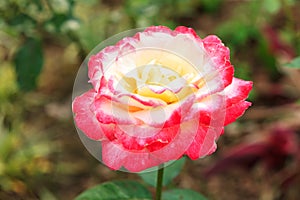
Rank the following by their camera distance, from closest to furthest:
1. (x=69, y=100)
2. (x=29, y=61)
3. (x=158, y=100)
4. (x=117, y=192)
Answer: (x=158, y=100)
(x=117, y=192)
(x=29, y=61)
(x=69, y=100)

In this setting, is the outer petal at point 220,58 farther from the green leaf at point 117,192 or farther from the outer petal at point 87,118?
the green leaf at point 117,192

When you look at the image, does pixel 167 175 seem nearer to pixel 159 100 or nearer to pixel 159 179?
pixel 159 179

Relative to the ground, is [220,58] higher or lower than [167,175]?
higher

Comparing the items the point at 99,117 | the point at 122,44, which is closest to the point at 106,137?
the point at 99,117

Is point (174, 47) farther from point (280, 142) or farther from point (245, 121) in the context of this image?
point (245, 121)

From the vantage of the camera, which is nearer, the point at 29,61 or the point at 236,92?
the point at 236,92

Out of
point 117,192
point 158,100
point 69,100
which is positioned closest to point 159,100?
point 158,100

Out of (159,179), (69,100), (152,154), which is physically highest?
(152,154)

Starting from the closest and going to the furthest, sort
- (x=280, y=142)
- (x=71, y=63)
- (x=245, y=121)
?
(x=280, y=142), (x=245, y=121), (x=71, y=63)
